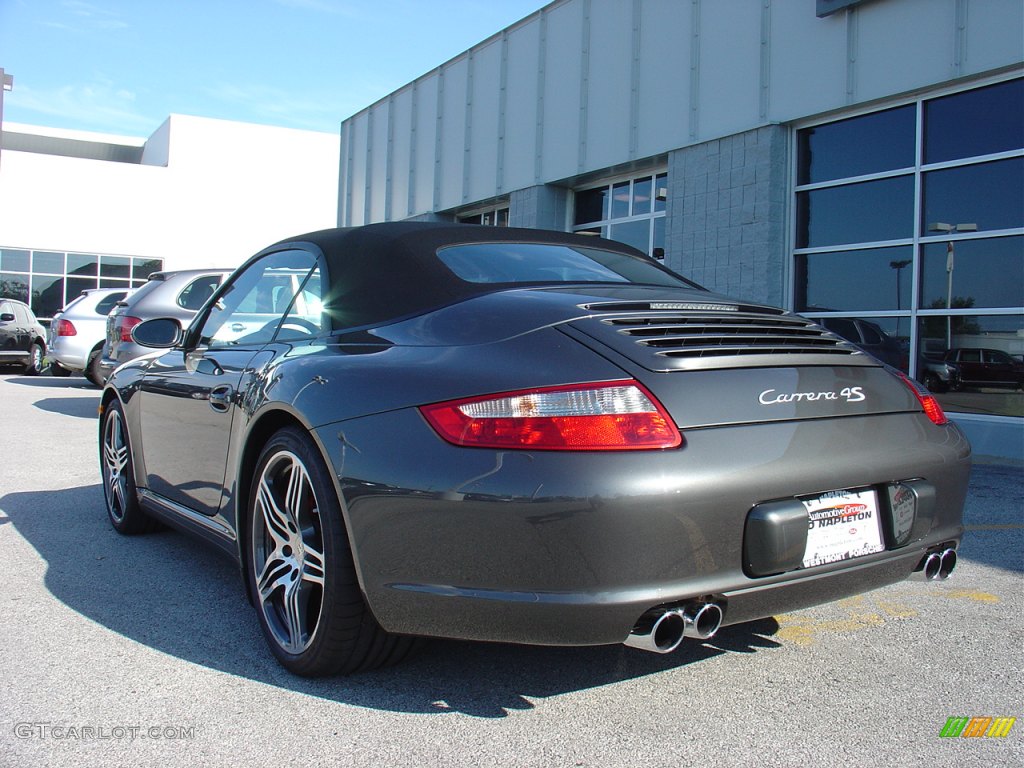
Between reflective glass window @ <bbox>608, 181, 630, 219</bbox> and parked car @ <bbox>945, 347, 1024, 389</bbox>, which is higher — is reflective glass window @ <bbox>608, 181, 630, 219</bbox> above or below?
above

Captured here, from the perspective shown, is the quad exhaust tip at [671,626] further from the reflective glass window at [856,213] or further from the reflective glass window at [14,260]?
the reflective glass window at [14,260]

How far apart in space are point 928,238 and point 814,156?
177 centimetres

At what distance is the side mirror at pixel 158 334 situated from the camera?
396 centimetres

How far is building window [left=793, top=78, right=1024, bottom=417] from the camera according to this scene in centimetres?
834

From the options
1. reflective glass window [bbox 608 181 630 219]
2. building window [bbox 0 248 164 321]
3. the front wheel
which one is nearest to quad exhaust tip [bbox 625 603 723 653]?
the front wheel

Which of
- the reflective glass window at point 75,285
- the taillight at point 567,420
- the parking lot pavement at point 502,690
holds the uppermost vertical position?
the reflective glass window at point 75,285

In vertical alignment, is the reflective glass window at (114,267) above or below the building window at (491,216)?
above

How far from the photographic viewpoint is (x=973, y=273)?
857cm

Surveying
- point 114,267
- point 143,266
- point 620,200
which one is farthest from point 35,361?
point 143,266

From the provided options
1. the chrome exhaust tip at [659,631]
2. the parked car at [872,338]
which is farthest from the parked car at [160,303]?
the chrome exhaust tip at [659,631]

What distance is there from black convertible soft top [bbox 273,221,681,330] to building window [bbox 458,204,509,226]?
12.3 metres

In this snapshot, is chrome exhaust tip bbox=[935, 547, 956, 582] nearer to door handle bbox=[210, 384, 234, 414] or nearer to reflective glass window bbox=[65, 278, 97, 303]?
door handle bbox=[210, 384, 234, 414]

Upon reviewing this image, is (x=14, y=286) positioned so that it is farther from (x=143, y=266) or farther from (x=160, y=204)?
(x=160, y=204)

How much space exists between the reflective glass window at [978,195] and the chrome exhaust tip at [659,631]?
7.76m
